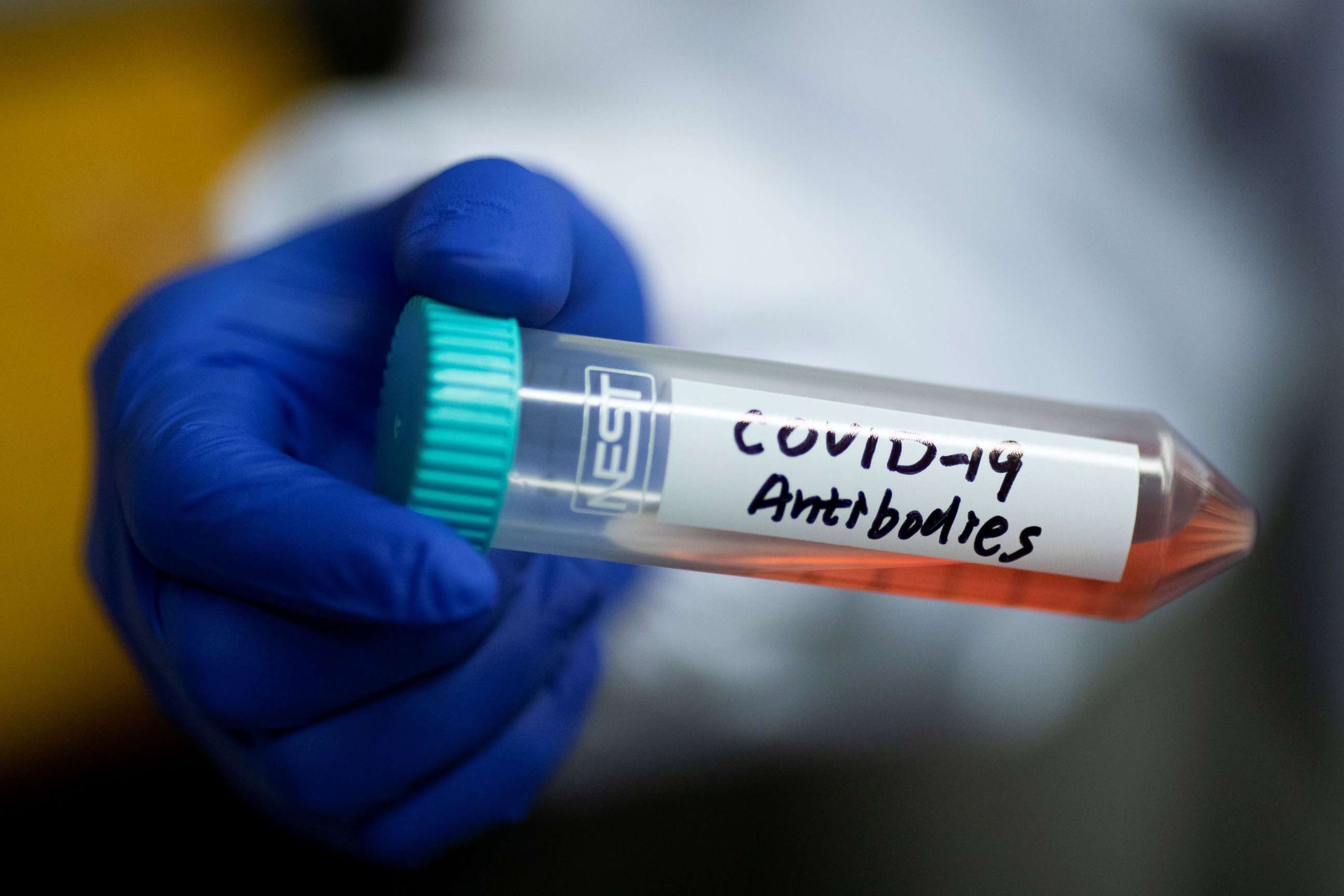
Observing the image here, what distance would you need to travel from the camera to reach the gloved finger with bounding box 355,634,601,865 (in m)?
0.73

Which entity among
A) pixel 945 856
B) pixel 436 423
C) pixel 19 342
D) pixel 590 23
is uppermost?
pixel 590 23

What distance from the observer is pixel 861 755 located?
117cm

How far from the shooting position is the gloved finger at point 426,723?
63 centimetres

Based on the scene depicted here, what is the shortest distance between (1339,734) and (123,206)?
1.91 meters

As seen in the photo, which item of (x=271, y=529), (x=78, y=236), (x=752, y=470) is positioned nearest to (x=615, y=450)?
(x=752, y=470)

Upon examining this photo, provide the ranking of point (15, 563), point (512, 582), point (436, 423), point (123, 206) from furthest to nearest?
point (123, 206)
point (15, 563)
point (512, 582)
point (436, 423)

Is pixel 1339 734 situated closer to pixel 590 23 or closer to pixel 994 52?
pixel 994 52

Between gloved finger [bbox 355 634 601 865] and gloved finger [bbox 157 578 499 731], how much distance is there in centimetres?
21

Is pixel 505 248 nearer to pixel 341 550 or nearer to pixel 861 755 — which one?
pixel 341 550

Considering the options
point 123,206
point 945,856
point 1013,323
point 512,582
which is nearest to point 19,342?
point 123,206

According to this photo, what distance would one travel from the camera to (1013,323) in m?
1.00

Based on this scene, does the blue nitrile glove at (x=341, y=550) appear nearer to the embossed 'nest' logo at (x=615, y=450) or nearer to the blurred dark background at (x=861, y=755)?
the embossed 'nest' logo at (x=615, y=450)

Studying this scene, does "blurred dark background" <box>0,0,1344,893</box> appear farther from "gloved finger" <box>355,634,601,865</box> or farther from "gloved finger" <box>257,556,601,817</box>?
"gloved finger" <box>257,556,601,817</box>

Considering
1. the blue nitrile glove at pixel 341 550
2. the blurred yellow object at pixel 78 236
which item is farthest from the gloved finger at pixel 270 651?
the blurred yellow object at pixel 78 236
